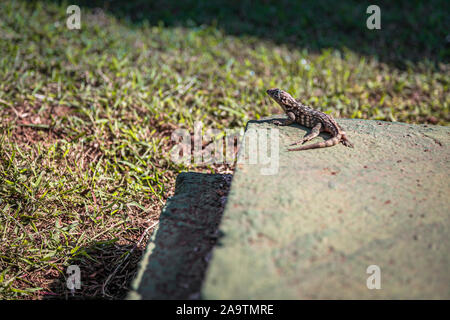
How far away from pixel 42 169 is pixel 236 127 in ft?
7.06

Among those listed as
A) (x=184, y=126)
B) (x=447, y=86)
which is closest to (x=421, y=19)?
(x=447, y=86)

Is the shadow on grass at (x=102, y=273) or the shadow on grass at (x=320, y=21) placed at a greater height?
the shadow on grass at (x=320, y=21)

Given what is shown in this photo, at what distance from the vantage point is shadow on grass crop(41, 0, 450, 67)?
6.44 m

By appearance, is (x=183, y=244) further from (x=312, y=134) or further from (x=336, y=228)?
(x=312, y=134)

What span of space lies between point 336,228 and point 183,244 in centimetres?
93

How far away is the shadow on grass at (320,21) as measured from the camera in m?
6.44

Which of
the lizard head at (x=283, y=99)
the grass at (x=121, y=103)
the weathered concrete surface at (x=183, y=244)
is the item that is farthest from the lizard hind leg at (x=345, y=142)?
the grass at (x=121, y=103)

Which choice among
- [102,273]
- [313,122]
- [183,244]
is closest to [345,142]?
[313,122]

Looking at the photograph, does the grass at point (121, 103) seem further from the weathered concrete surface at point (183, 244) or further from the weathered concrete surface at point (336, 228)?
the weathered concrete surface at point (336, 228)

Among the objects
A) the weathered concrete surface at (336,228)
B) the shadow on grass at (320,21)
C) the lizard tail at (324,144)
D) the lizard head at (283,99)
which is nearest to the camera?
the weathered concrete surface at (336,228)

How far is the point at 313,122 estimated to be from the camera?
305 centimetres

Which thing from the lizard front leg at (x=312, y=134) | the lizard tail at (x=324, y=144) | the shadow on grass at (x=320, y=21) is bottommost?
the lizard tail at (x=324, y=144)

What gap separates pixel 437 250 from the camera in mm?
1905

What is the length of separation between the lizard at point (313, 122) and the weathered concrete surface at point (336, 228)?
11 centimetres
